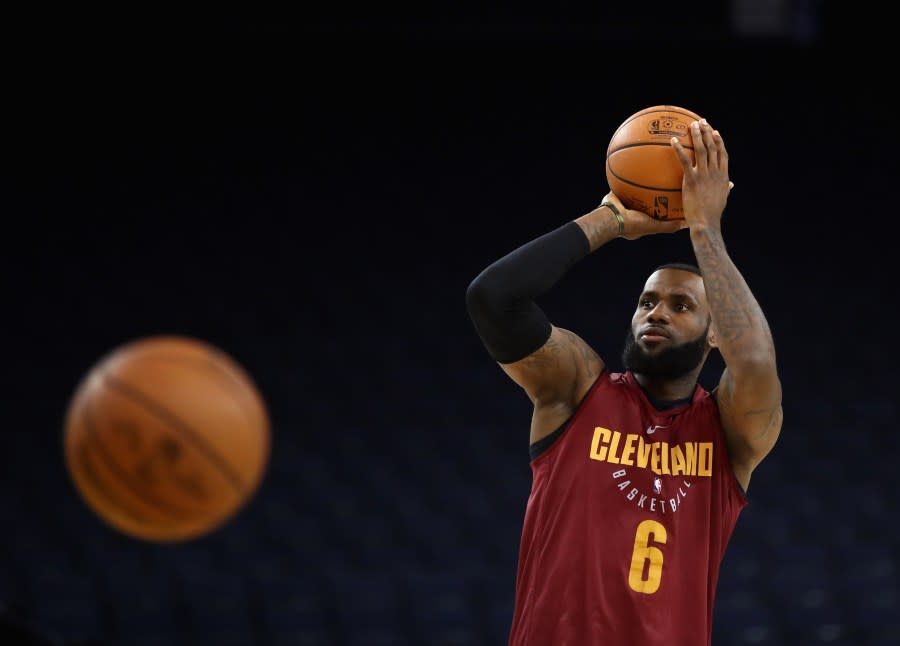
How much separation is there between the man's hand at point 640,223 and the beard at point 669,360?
10.0 inches

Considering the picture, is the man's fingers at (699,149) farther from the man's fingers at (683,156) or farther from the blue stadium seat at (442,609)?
the blue stadium seat at (442,609)

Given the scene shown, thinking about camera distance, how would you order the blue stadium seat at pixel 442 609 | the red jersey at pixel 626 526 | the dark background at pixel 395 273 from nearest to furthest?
the red jersey at pixel 626 526
the blue stadium seat at pixel 442 609
the dark background at pixel 395 273

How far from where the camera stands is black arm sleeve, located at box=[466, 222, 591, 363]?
281cm

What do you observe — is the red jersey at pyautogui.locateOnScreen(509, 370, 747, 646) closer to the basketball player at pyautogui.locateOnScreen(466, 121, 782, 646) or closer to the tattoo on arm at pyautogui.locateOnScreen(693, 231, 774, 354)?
the basketball player at pyautogui.locateOnScreen(466, 121, 782, 646)

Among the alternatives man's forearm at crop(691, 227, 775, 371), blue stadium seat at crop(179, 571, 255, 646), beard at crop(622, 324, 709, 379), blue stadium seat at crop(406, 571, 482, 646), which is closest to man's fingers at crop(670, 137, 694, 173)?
man's forearm at crop(691, 227, 775, 371)

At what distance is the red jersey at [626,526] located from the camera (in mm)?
2791

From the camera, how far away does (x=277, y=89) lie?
10078 millimetres

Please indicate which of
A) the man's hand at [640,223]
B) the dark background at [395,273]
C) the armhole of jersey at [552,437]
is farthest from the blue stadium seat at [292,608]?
the man's hand at [640,223]

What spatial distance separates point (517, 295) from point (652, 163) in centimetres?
49

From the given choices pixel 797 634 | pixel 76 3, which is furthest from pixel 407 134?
pixel 797 634

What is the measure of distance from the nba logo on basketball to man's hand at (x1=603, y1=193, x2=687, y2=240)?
0.02 m

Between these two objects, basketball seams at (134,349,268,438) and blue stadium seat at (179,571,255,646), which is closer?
basketball seams at (134,349,268,438)

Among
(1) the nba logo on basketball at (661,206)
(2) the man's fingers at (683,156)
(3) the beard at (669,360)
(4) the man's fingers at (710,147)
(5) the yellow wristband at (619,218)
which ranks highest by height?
(4) the man's fingers at (710,147)

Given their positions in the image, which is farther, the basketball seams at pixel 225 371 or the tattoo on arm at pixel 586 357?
the basketball seams at pixel 225 371
